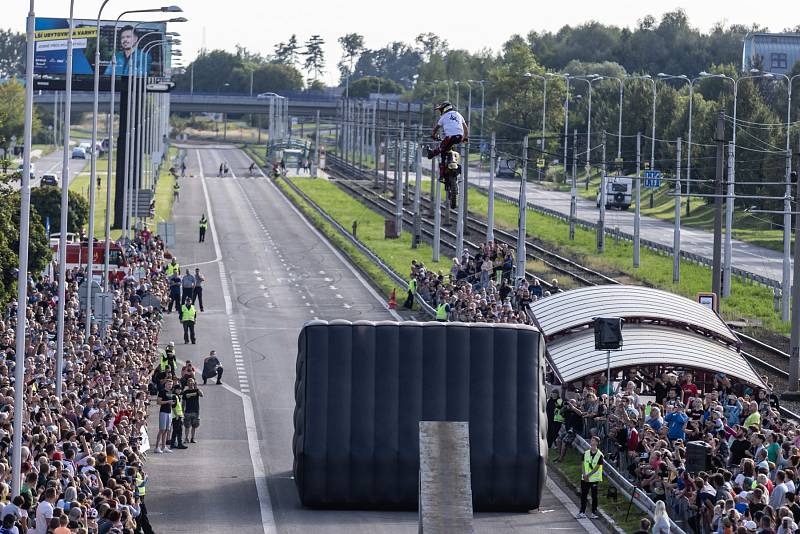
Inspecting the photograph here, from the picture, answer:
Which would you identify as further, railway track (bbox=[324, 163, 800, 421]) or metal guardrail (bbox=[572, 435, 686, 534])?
railway track (bbox=[324, 163, 800, 421])

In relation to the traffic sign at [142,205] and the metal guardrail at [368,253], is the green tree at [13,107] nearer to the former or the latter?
the metal guardrail at [368,253]

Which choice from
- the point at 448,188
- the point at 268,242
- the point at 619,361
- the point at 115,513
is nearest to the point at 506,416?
the point at 448,188

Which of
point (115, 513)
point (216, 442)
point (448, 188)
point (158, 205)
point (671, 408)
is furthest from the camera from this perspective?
point (158, 205)

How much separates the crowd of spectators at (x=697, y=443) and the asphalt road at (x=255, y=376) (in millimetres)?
1967

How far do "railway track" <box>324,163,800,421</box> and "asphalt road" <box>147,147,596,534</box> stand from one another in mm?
7369

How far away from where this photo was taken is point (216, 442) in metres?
36.2

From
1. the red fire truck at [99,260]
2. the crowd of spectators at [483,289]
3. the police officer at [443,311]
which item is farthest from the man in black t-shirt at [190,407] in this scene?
the red fire truck at [99,260]

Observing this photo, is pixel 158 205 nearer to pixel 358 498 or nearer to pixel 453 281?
pixel 453 281

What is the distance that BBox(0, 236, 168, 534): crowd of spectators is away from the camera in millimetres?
21516

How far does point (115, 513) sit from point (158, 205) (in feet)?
265

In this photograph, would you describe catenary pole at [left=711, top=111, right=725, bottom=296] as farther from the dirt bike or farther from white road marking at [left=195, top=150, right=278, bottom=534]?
the dirt bike

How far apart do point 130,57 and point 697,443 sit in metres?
46.1

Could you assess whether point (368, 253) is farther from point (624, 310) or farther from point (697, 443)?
point (697, 443)

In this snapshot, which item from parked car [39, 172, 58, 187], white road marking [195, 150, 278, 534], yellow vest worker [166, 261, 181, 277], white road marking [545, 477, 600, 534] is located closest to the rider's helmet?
white road marking [195, 150, 278, 534]
